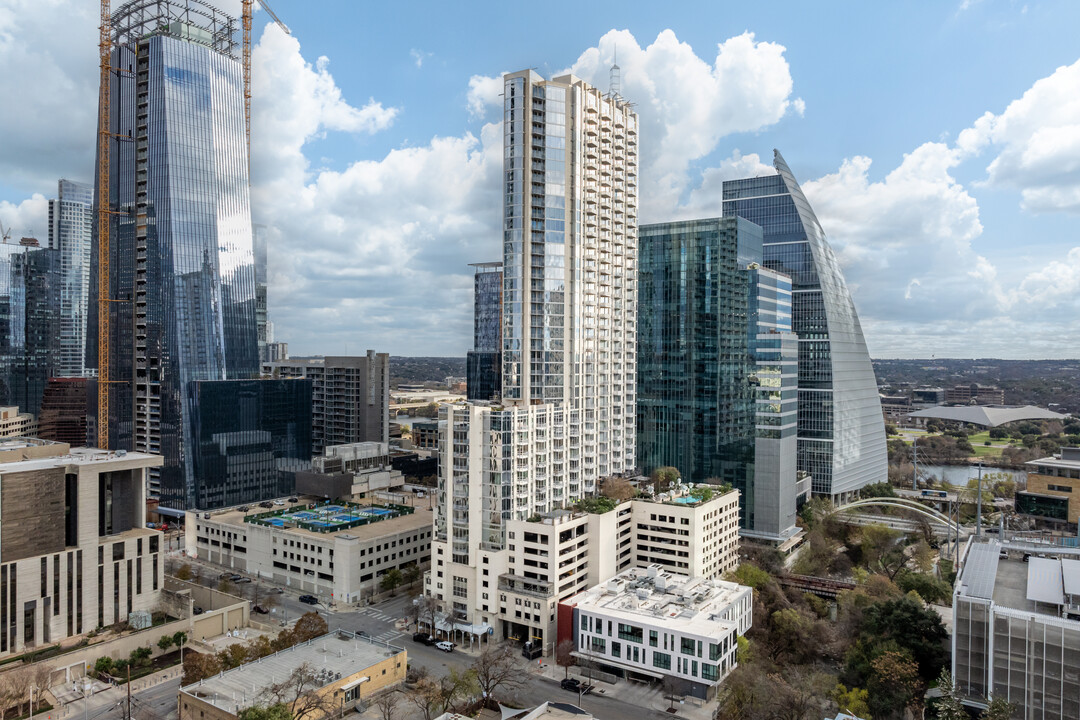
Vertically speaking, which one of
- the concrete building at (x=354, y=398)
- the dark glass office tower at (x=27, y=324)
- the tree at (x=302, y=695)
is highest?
the dark glass office tower at (x=27, y=324)

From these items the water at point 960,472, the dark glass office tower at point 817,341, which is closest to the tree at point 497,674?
the dark glass office tower at point 817,341

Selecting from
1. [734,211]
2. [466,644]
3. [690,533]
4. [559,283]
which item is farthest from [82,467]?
[734,211]

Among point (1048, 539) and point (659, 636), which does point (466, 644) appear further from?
point (1048, 539)

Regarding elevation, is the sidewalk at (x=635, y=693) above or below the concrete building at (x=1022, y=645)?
below

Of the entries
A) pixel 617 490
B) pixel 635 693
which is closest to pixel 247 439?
pixel 617 490

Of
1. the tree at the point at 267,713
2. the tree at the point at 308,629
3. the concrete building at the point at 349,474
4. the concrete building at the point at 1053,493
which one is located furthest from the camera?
the concrete building at the point at 349,474

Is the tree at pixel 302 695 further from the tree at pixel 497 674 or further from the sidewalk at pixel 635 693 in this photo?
the sidewalk at pixel 635 693

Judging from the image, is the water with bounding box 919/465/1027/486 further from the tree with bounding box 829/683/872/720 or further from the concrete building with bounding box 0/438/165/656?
the concrete building with bounding box 0/438/165/656
